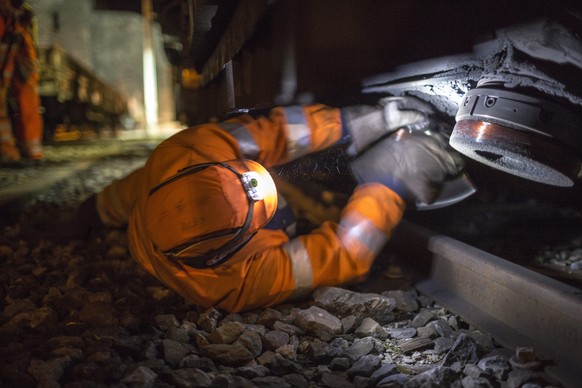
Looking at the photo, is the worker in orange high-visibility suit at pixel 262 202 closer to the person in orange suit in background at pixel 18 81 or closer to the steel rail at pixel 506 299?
the steel rail at pixel 506 299

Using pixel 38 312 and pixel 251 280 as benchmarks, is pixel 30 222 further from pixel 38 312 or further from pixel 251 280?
pixel 251 280

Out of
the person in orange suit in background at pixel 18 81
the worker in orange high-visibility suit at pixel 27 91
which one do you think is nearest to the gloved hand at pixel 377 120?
the person in orange suit in background at pixel 18 81

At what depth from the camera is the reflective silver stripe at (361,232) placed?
2.22m

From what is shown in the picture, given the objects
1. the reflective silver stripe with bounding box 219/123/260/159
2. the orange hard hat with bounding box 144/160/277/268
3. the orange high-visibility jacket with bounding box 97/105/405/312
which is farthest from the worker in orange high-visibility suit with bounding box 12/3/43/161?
the orange hard hat with bounding box 144/160/277/268

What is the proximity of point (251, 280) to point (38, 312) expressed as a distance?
90 centimetres

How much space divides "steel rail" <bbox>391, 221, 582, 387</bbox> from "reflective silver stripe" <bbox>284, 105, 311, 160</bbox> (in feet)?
2.68

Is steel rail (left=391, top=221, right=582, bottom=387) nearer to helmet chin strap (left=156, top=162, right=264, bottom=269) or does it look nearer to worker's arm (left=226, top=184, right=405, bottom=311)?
worker's arm (left=226, top=184, right=405, bottom=311)

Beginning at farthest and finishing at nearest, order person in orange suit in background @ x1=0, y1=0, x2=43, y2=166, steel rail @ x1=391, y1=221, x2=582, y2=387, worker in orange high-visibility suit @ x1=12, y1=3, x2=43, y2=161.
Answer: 1. worker in orange high-visibility suit @ x1=12, y1=3, x2=43, y2=161
2. person in orange suit in background @ x1=0, y1=0, x2=43, y2=166
3. steel rail @ x1=391, y1=221, x2=582, y2=387

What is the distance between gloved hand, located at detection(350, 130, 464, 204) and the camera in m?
2.37

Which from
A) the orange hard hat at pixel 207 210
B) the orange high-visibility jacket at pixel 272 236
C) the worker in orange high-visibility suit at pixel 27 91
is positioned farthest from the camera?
the worker in orange high-visibility suit at pixel 27 91

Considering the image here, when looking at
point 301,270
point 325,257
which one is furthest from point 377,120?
point 301,270

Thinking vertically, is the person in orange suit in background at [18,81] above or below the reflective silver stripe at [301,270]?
above

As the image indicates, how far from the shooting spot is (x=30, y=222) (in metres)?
3.57

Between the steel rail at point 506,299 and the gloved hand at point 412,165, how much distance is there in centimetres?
26
